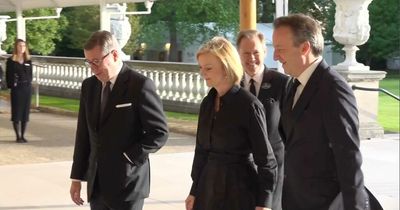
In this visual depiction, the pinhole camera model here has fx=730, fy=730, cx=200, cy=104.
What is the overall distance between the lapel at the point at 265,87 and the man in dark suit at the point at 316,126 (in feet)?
3.84

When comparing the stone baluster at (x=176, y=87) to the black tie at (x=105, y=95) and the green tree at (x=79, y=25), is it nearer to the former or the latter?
the black tie at (x=105, y=95)

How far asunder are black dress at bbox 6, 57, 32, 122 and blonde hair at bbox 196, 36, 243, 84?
31.1 ft

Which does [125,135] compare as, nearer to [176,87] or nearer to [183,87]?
[183,87]

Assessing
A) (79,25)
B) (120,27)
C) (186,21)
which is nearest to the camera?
(120,27)

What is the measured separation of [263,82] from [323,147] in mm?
1451

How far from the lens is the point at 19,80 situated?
42.0 feet

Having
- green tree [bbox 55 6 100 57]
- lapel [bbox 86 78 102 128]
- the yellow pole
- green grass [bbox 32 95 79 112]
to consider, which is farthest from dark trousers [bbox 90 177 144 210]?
green tree [bbox 55 6 100 57]

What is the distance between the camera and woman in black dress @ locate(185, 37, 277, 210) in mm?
3793

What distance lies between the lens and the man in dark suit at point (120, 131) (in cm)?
429

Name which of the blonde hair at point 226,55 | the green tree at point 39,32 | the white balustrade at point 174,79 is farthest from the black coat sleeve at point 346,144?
the green tree at point 39,32

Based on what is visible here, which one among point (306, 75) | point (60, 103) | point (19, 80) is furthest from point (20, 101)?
point (306, 75)

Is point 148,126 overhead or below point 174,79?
overhead

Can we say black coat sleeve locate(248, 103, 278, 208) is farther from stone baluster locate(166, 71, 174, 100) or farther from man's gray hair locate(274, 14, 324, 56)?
stone baluster locate(166, 71, 174, 100)

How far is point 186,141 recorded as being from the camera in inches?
526
